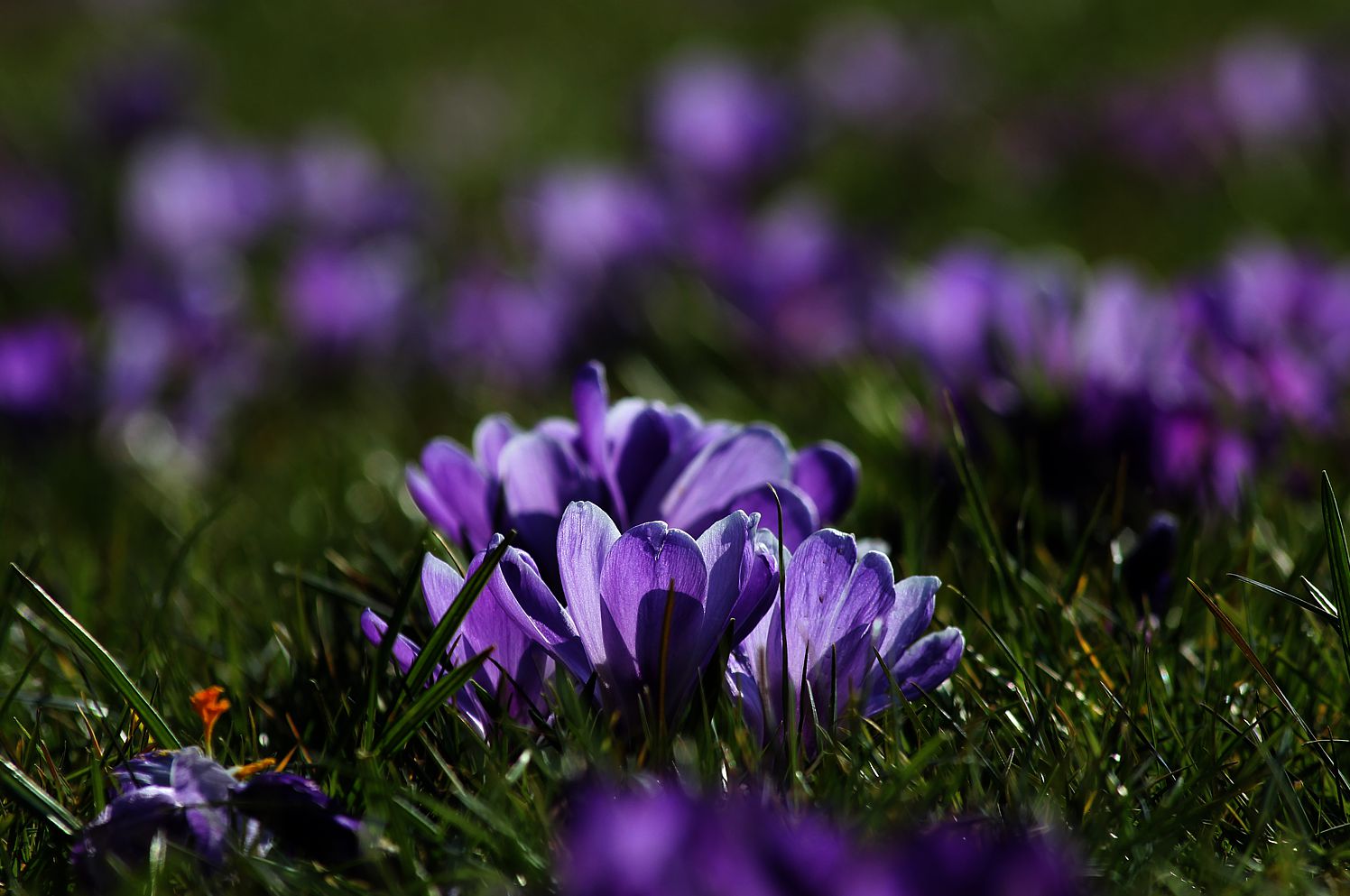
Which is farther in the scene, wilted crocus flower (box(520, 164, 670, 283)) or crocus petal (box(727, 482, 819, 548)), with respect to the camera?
wilted crocus flower (box(520, 164, 670, 283))

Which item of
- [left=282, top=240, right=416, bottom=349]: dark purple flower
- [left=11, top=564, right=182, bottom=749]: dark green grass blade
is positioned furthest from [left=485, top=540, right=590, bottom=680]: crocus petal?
[left=282, top=240, right=416, bottom=349]: dark purple flower

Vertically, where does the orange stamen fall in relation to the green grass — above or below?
above

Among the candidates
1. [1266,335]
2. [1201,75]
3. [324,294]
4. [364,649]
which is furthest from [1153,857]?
[1201,75]

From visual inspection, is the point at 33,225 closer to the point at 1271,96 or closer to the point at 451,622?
the point at 451,622

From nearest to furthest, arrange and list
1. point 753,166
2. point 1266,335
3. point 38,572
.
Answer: point 38,572
point 1266,335
point 753,166

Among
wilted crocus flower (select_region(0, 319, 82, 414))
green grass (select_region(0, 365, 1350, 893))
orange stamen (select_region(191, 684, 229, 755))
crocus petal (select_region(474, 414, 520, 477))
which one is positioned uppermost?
crocus petal (select_region(474, 414, 520, 477))

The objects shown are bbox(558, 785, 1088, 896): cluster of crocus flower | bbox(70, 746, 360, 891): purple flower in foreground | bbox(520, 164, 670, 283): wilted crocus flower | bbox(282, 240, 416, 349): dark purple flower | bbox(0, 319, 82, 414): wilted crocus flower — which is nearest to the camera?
bbox(558, 785, 1088, 896): cluster of crocus flower

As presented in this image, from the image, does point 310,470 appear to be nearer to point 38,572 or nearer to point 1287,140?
point 38,572

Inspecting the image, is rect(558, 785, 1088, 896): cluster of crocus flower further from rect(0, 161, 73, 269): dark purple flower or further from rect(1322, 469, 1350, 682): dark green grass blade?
rect(0, 161, 73, 269): dark purple flower
